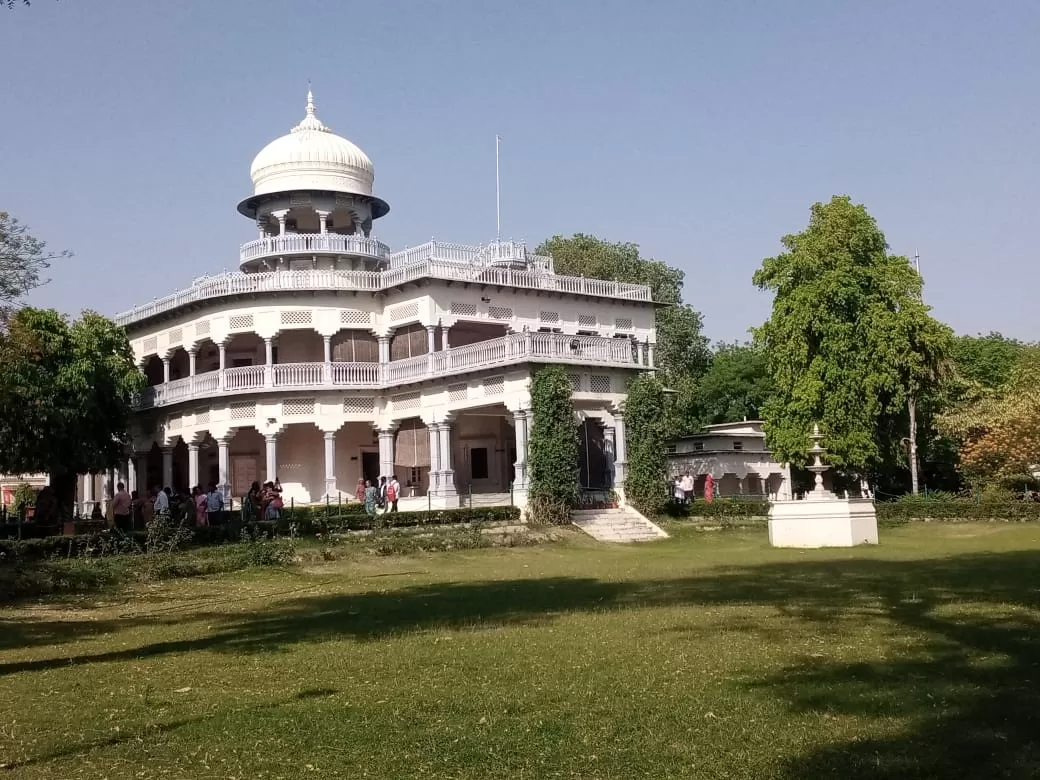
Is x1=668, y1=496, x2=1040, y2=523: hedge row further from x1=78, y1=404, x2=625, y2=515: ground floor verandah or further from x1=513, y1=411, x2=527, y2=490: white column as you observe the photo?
x1=513, y1=411, x2=527, y2=490: white column

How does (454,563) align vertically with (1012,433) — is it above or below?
below

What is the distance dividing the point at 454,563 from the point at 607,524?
886 centimetres

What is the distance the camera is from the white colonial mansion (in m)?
37.8

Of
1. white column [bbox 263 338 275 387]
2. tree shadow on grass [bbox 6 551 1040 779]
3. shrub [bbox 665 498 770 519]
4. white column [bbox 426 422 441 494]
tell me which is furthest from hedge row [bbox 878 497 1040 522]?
white column [bbox 263 338 275 387]

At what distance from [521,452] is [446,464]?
12.3 ft

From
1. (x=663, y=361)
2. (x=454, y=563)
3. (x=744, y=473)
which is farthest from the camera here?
(x=663, y=361)

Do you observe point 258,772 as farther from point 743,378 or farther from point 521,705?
point 743,378

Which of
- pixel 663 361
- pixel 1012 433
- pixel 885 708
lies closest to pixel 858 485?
pixel 1012 433

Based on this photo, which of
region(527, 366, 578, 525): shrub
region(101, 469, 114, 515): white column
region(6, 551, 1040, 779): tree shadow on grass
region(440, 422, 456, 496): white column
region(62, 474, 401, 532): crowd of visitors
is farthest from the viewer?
region(101, 469, 114, 515): white column

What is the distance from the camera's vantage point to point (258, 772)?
688 cm

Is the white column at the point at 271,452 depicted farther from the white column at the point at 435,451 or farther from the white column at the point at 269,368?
the white column at the point at 435,451

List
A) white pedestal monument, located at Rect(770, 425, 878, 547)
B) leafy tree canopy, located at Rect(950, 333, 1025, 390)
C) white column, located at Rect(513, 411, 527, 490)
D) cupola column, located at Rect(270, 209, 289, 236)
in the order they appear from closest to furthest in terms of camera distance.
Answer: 1. white pedestal monument, located at Rect(770, 425, 878, 547)
2. white column, located at Rect(513, 411, 527, 490)
3. cupola column, located at Rect(270, 209, 289, 236)
4. leafy tree canopy, located at Rect(950, 333, 1025, 390)

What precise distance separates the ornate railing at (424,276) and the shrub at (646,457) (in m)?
7.32

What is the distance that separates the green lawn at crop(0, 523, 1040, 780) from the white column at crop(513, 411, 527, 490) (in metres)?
15.4
